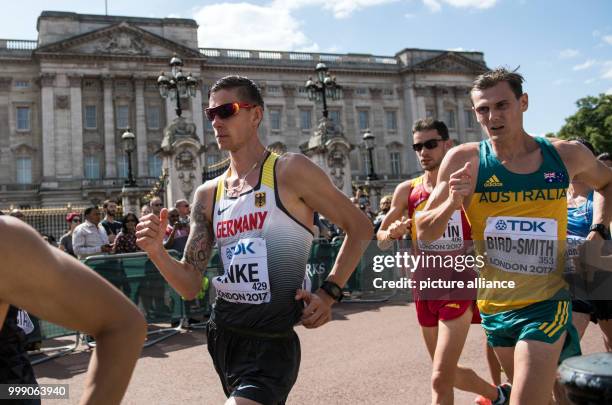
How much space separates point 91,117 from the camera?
46781 mm

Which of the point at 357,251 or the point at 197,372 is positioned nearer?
the point at 357,251

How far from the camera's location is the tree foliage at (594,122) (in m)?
56.8

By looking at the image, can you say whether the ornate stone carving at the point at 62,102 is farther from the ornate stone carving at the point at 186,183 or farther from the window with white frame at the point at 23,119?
the ornate stone carving at the point at 186,183

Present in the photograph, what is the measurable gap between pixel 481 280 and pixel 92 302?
257cm

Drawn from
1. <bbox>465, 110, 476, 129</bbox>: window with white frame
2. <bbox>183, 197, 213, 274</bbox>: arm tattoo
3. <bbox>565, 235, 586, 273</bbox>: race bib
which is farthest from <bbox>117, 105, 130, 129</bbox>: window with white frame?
<bbox>183, 197, 213, 274</bbox>: arm tattoo

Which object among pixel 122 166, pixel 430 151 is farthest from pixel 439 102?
pixel 430 151

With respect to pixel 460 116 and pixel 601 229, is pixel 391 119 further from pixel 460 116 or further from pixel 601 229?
pixel 601 229

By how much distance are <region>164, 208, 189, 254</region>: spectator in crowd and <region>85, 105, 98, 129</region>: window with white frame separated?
38814 mm

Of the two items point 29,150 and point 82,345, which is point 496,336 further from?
point 29,150

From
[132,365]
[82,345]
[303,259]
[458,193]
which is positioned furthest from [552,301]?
[82,345]

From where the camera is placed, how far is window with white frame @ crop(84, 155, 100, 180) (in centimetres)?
4572

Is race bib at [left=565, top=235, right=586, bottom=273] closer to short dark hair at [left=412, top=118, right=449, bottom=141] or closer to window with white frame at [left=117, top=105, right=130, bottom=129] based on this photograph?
short dark hair at [left=412, top=118, right=449, bottom=141]

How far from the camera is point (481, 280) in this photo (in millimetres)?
3445

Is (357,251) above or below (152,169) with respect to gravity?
below
